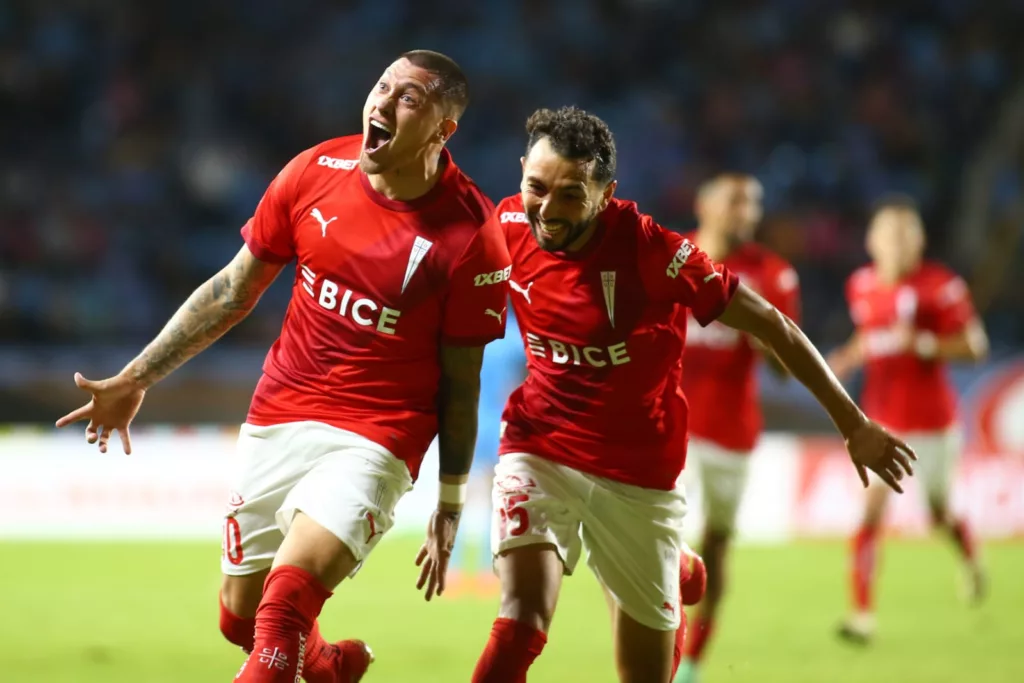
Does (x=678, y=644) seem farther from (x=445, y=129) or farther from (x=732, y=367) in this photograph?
(x=732, y=367)

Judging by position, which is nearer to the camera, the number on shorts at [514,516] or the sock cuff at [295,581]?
the sock cuff at [295,581]

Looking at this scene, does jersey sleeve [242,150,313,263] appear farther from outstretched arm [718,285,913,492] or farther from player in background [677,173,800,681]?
player in background [677,173,800,681]

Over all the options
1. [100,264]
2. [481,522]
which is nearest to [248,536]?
[481,522]

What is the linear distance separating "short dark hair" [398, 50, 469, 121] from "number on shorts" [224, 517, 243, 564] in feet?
5.29

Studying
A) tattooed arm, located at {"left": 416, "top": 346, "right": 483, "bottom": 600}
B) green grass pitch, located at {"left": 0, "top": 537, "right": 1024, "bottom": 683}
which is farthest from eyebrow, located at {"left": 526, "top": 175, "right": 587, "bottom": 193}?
green grass pitch, located at {"left": 0, "top": 537, "right": 1024, "bottom": 683}

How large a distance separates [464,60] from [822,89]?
4.33 m

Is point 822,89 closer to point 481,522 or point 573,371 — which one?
point 481,522

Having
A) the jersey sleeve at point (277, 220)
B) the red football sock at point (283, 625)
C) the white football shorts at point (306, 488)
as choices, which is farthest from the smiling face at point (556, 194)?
the red football sock at point (283, 625)

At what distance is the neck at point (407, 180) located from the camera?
475 centimetres

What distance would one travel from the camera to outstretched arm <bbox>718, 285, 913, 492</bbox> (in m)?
4.55

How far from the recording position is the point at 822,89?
16.7 m

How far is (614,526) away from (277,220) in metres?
1.61

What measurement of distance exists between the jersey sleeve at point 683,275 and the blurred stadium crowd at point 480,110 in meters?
9.44

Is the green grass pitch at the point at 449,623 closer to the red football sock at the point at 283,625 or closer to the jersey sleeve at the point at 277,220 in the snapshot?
the red football sock at the point at 283,625
